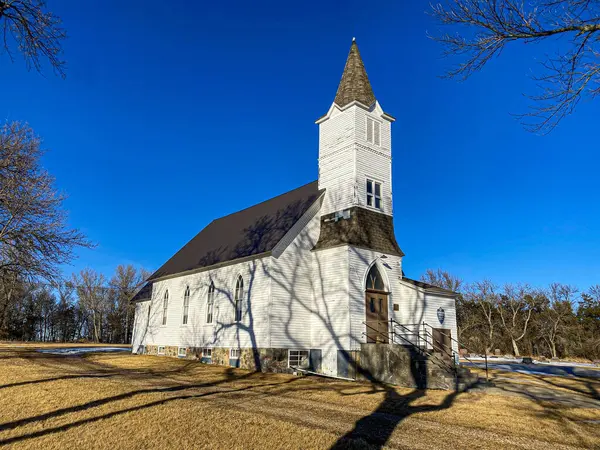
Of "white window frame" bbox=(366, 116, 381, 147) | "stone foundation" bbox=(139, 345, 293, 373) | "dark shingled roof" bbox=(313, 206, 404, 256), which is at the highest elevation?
"white window frame" bbox=(366, 116, 381, 147)

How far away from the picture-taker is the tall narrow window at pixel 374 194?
22406 millimetres

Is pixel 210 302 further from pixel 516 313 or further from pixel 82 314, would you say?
pixel 82 314

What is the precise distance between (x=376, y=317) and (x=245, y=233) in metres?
9.76

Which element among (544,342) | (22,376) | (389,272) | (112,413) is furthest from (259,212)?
(544,342)

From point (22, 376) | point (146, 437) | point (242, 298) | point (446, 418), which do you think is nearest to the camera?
point (146, 437)

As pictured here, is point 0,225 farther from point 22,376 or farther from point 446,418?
point 446,418

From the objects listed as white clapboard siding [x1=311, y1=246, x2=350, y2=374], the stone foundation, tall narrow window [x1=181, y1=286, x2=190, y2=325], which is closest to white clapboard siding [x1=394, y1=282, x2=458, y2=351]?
white clapboard siding [x1=311, y1=246, x2=350, y2=374]

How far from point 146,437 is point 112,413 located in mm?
2163

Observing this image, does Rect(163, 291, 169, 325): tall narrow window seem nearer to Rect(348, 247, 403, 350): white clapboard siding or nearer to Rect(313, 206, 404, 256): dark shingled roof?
Rect(313, 206, 404, 256): dark shingled roof

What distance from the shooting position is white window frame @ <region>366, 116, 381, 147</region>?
23.1m

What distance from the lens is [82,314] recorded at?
250 ft

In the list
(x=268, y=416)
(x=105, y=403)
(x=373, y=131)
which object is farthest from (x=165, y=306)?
(x=268, y=416)

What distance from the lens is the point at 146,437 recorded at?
7773 millimetres

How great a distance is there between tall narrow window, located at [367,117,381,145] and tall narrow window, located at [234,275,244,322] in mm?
10289
